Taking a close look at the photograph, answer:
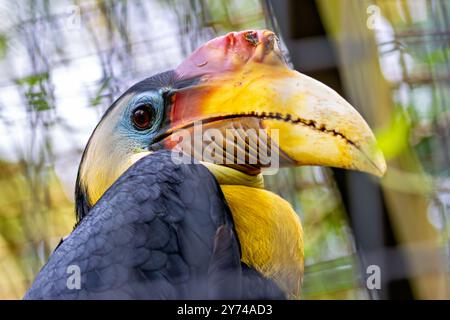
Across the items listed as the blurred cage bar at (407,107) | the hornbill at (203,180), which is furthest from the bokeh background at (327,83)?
the hornbill at (203,180)

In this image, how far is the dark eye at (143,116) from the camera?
1.35 meters

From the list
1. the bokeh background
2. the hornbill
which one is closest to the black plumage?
the hornbill

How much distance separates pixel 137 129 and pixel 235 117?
0.71ft

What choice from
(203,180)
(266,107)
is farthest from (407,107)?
(203,180)

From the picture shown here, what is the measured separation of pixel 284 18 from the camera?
137cm

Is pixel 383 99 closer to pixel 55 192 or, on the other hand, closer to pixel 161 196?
pixel 161 196

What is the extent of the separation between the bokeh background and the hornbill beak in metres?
0.11

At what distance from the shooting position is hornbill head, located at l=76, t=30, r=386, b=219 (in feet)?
3.81

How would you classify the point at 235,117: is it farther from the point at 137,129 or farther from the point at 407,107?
the point at 407,107

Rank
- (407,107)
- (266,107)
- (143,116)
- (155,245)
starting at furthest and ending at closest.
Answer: (407,107), (143,116), (266,107), (155,245)

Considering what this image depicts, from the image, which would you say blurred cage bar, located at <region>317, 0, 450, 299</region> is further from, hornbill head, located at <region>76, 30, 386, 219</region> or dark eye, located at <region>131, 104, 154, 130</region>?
dark eye, located at <region>131, 104, 154, 130</region>

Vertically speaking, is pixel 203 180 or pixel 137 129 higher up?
pixel 137 129

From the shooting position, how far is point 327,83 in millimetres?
1442
